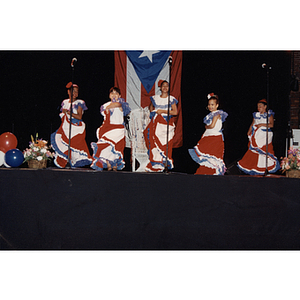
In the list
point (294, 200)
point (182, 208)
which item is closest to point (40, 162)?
point (182, 208)

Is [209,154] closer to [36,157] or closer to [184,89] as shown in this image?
[184,89]

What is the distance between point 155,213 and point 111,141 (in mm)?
2580

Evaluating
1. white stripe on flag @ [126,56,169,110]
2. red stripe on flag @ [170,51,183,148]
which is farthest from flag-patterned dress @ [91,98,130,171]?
red stripe on flag @ [170,51,183,148]

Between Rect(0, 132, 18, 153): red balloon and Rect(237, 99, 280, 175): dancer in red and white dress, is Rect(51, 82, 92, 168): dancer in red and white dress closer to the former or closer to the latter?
Rect(0, 132, 18, 153): red balloon

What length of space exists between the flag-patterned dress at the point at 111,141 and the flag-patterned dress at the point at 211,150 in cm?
119

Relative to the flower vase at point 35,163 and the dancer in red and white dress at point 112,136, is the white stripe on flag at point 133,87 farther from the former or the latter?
the flower vase at point 35,163

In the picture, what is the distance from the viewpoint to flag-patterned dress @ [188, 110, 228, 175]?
4.96 meters

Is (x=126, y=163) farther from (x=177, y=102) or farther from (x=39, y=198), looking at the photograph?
(x=39, y=198)

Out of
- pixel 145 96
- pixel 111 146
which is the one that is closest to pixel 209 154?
pixel 145 96

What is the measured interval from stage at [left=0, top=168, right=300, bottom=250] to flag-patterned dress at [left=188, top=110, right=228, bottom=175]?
2424mm

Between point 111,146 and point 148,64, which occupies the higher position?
point 148,64

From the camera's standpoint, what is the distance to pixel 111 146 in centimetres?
493

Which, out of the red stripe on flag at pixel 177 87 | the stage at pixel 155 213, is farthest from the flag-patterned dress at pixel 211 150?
the stage at pixel 155 213

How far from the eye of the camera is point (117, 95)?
197 inches
